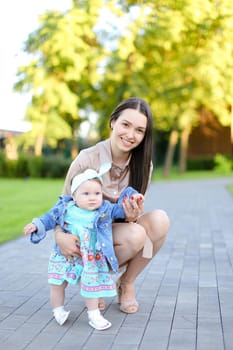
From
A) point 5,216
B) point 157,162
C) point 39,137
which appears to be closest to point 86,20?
point 39,137

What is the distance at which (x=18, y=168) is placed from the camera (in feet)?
92.4

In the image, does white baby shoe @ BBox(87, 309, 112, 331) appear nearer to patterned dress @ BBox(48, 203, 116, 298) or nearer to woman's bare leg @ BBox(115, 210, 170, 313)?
patterned dress @ BBox(48, 203, 116, 298)

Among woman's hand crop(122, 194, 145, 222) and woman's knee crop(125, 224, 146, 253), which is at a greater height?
woman's hand crop(122, 194, 145, 222)

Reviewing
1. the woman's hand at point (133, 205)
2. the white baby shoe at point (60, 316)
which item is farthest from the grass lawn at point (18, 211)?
the woman's hand at point (133, 205)

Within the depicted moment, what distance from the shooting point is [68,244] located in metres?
3.61

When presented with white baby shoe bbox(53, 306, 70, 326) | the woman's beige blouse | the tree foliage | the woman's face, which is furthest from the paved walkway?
the tree foliage

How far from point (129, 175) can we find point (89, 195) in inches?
24.5

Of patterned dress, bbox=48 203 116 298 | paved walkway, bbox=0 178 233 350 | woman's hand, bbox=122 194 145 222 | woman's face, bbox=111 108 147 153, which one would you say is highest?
woman's face, bbox=111 108 147 153

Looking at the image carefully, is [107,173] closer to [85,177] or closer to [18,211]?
[85,177]

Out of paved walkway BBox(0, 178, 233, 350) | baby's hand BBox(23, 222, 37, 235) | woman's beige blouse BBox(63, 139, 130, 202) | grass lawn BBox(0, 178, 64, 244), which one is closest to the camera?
paved walkway BBox(0, 178, 233, 350)

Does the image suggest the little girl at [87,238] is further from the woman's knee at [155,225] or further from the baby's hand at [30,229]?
the woman's knee at [155,225]

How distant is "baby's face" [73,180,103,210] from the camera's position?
3.55 m

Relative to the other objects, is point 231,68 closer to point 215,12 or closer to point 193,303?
point 215,12

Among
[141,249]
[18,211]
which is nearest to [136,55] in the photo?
[18,211]
